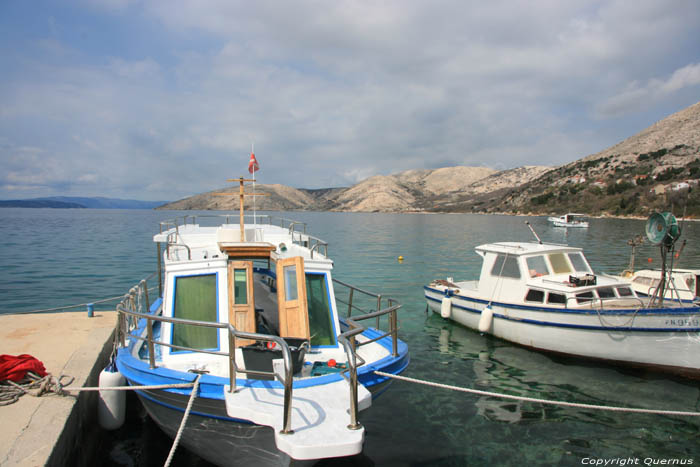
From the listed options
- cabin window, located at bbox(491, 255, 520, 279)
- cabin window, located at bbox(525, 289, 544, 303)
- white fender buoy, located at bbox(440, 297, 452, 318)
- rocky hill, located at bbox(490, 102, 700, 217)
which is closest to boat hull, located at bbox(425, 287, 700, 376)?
cabin window, located at bbox(525, 289, 544, 303)

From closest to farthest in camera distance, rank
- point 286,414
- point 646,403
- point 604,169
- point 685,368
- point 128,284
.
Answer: point 286,414 < point 646,403 < point 685,368 < point 128,284 < point 604,169

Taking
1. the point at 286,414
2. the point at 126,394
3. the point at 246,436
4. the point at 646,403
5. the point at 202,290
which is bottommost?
the point at 646,403

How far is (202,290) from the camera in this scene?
328 inches

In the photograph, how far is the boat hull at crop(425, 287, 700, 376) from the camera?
11.7 m

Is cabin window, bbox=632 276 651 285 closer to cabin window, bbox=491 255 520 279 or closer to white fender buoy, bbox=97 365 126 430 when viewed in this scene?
cabin window, bbox=491 255 520 279

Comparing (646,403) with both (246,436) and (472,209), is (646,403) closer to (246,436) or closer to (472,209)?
(246,436)

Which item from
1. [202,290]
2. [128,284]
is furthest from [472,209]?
[202,290]

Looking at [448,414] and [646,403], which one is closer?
[448,414]

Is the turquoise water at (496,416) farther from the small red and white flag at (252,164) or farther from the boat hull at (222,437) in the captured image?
the small red and white flag at (252,164)

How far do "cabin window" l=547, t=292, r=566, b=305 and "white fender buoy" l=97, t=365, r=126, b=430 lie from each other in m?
12.8

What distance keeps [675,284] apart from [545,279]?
15.8 ft

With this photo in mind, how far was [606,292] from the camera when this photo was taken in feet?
46.3

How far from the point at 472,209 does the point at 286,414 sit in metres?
194

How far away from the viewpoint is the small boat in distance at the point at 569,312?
11.8 m
